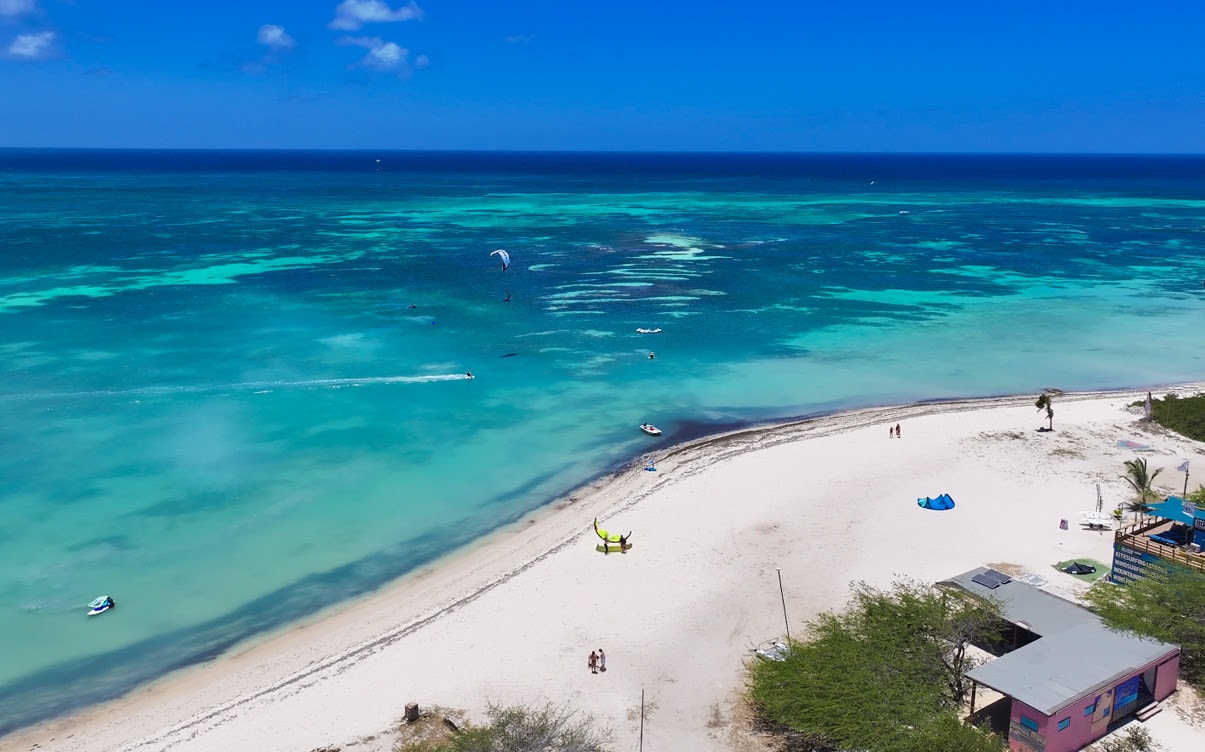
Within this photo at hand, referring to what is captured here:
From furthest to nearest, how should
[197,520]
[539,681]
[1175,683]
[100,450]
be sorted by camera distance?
[100,450]
[197,520]
[539,681]
[1175,683]

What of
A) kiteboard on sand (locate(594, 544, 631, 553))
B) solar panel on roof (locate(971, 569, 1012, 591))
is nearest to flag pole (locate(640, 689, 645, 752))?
kiteboard on sand (locate(594, 544, 631, 553))

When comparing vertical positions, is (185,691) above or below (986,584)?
below

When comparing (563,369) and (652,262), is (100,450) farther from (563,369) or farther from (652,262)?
(652,262)

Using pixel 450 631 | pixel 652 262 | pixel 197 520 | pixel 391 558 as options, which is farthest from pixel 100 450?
pixel 652 262

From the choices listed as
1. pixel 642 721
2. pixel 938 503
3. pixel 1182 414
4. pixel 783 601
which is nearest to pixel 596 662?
pixel 642 721

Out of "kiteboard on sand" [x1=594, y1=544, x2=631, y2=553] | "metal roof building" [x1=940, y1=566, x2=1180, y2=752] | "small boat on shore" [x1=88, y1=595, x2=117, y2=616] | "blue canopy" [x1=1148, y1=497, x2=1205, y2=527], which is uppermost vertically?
"blue canopy" [x1=1148, y1=497, x2=1205, y2=527]

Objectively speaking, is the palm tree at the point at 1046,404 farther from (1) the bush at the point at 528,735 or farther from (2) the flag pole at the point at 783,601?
(1) the bush at the point at 528,735

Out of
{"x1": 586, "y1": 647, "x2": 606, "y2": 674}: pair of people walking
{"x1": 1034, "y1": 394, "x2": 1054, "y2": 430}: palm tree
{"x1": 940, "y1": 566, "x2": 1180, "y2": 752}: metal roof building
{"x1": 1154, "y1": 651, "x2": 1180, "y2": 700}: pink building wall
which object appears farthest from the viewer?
{"x1": 1034, "y1": 394, "x2": 1054, "y2": 430}: palm tree

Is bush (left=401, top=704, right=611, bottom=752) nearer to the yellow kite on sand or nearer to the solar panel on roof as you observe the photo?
the yellow kite on sand
